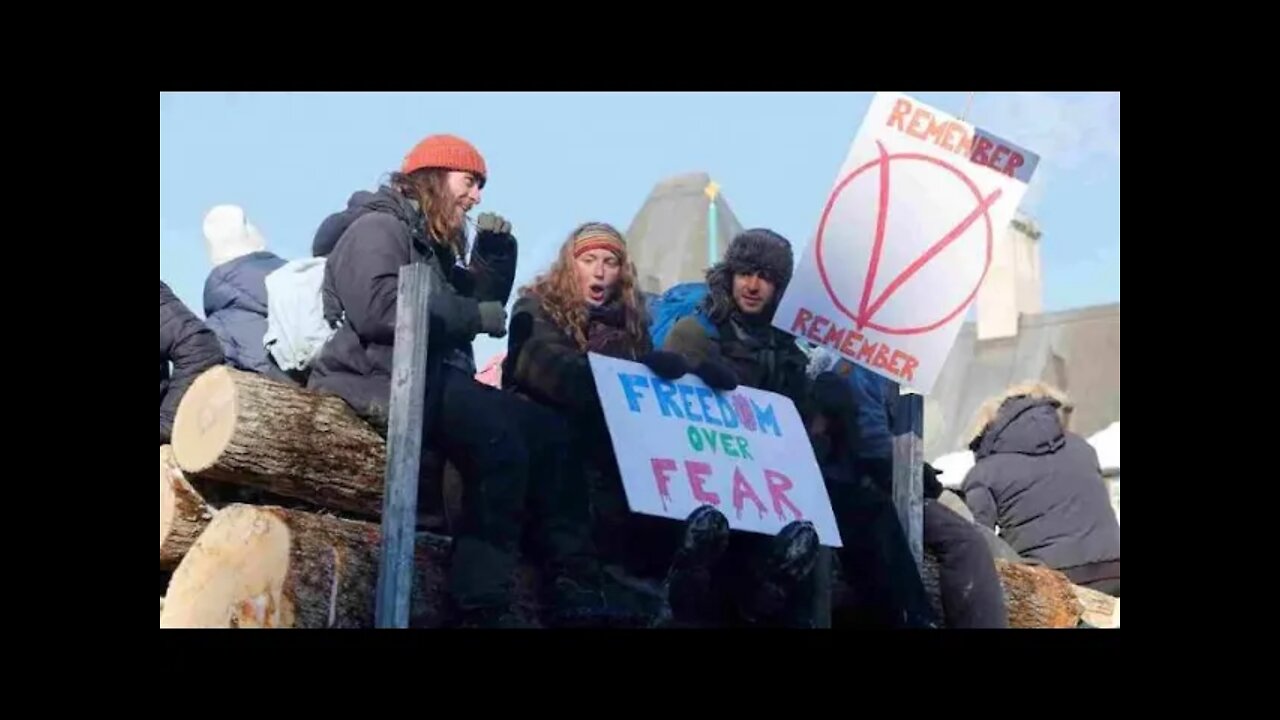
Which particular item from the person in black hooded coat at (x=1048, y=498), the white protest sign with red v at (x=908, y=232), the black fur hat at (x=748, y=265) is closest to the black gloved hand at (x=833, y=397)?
the white protest sign with red v at (x=908, y=232)

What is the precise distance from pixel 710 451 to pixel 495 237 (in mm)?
913

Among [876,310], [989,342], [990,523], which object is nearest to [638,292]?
[876,310]

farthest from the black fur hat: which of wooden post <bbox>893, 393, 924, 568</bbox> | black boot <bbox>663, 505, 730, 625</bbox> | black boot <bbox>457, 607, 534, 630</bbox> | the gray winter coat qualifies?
the gray winter coat

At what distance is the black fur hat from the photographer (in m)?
7.47

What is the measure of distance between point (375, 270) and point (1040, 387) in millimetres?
3478

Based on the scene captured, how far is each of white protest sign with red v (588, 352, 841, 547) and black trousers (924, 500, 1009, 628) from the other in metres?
0.68

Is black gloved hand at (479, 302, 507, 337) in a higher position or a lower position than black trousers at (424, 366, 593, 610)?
higher

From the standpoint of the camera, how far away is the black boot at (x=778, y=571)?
6910 millimetres

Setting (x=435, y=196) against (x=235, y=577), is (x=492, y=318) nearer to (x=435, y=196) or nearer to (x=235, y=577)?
(x=435, y=196)

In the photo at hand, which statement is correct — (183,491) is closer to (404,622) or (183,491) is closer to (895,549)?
(404,622)

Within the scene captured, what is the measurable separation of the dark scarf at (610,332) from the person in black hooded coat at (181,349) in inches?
56.2

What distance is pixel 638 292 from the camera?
23.8 feet

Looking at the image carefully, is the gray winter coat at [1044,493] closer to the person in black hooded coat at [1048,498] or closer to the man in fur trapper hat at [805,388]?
the person in black hooded coat at [1048,498]

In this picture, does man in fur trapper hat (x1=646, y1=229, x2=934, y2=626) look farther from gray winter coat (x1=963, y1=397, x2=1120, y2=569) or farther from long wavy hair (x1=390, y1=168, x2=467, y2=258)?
gray winter coat (x1=963, y1=397, x2=1120, y2=569)
